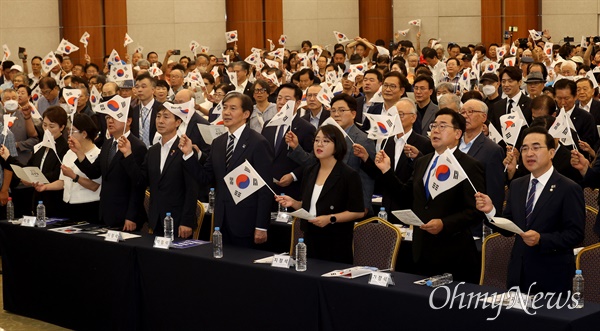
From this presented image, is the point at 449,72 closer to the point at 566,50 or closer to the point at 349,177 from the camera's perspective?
the point at 566,50

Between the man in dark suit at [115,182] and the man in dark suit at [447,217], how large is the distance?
2556 millimetres

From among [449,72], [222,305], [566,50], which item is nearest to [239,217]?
[222,305]

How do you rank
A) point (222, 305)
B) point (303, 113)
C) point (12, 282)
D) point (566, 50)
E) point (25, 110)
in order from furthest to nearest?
point (566, 50), point (25, 110), point (303, 113), point (12, 282), point (222, 305)

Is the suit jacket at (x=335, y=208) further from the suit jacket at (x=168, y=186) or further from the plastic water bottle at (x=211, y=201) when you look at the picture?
the plastic water bottle at (x=211, y=201)

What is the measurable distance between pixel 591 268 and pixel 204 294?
2.54 m

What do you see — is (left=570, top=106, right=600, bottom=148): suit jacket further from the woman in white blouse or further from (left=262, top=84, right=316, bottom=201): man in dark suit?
the woman in white blouse

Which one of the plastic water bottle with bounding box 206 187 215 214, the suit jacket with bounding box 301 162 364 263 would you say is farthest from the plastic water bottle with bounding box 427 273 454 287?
the plastic water bottle with bounding box 206 187 215 214

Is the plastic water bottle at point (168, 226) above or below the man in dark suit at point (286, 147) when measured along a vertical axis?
below

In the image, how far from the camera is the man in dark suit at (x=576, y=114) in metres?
9.46

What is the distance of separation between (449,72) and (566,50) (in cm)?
508

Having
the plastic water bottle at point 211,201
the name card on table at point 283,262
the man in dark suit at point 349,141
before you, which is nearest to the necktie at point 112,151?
the plastic water bottle at point 211,201

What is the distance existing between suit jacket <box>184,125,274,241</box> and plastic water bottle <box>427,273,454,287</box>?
1941mm

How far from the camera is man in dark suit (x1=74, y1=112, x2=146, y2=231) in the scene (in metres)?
7.45

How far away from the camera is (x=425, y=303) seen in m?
5.10
